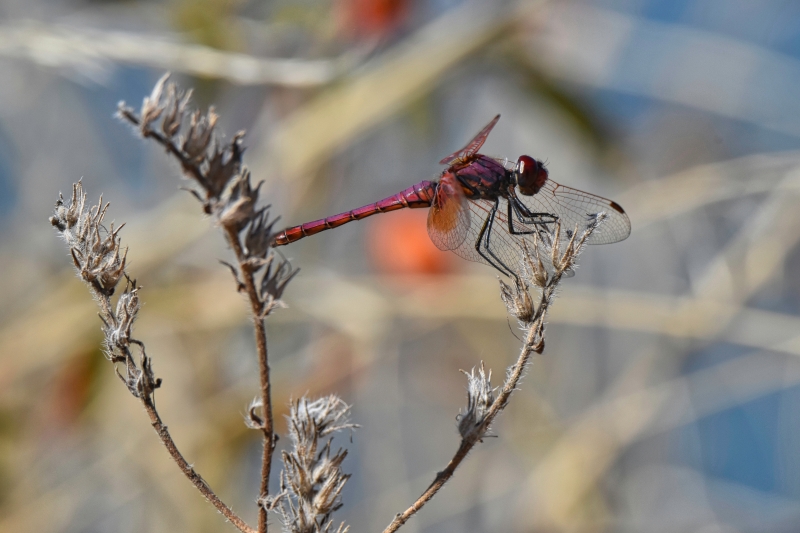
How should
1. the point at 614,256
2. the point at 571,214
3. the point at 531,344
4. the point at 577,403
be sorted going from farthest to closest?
the point at 614,256, the point at 577,403, the point at 571,214, the point at 531,344

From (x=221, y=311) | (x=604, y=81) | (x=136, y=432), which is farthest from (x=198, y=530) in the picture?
(x=604, y=81)

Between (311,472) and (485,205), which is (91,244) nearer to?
(311,472)

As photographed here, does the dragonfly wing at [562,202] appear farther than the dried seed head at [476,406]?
Yes

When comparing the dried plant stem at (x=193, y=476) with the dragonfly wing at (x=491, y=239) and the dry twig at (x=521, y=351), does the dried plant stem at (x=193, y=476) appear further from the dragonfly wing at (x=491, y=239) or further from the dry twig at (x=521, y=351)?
the dragonfly wing at (x=491, y=239)

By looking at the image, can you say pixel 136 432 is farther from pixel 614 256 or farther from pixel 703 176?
pixel 614 256

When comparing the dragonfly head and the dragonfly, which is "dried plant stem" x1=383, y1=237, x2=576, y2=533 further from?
the dragonfly head

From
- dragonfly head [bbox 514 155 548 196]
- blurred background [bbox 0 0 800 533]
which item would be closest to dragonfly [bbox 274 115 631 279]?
dragonfly head [bbox 514 155 548 196]

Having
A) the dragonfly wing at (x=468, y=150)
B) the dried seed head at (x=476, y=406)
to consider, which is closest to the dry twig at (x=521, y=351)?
the dried seed head at (x=476, y=406)

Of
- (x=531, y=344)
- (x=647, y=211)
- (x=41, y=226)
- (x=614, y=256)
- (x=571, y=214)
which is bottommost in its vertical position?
(x=531, y=344)
